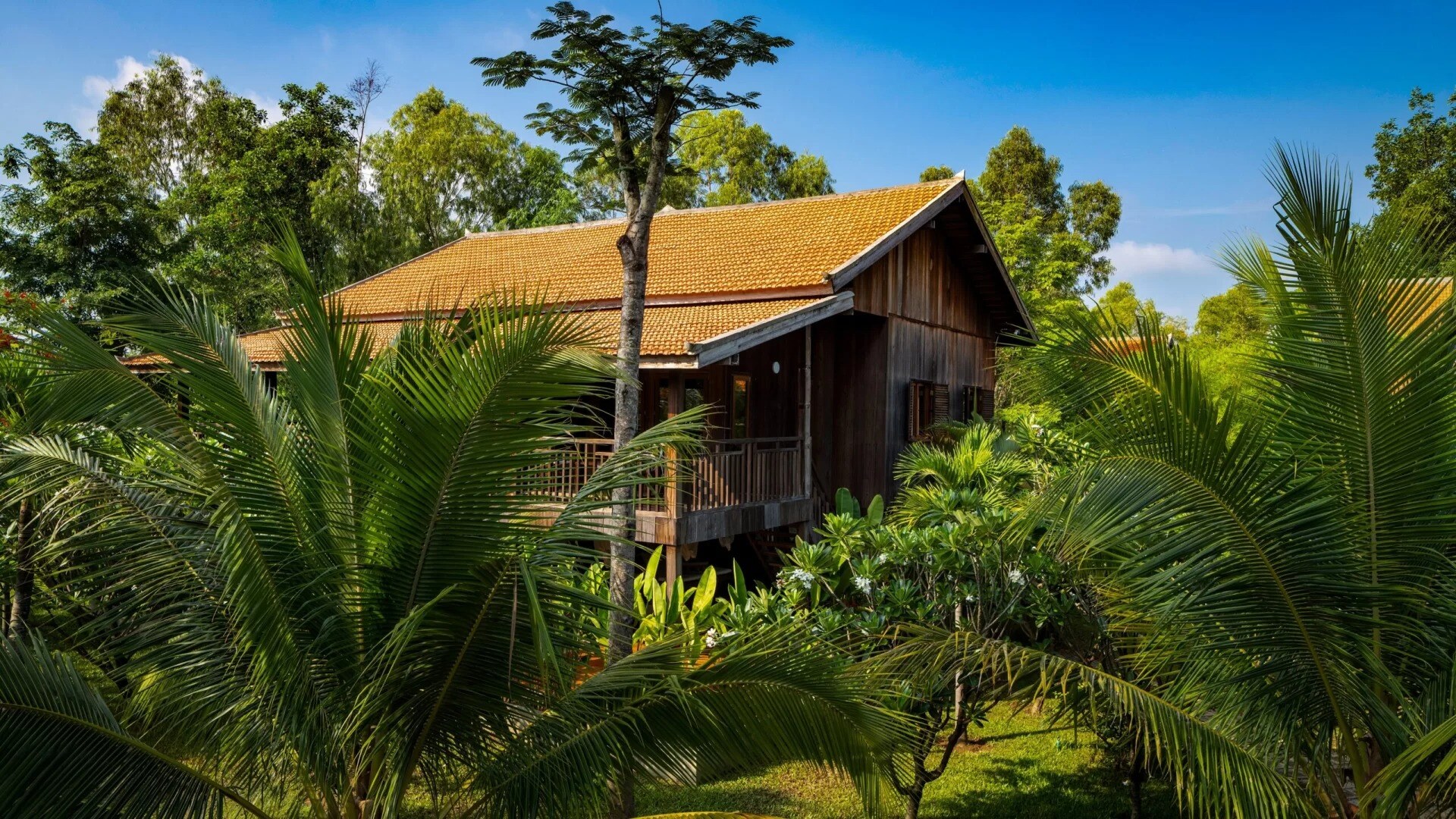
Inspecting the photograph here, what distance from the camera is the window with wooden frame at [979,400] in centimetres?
1817

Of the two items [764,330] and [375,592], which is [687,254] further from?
[375,592]

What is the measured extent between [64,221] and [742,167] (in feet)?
69.2

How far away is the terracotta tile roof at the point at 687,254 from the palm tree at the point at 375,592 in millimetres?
8450

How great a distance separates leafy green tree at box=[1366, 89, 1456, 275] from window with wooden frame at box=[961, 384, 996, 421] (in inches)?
737

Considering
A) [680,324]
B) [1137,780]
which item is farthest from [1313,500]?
[680,324]

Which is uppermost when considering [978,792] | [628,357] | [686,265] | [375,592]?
Result: [686,265]

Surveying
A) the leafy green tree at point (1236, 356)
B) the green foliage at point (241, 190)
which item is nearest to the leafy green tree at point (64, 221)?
the green foliage at point (241, 190)

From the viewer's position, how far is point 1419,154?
31.0 metres

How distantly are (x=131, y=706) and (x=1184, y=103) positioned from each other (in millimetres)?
23046

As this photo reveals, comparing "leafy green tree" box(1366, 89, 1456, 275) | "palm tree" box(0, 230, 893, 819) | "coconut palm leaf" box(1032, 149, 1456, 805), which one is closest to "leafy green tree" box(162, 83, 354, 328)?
"palm tree" box(0, 230, 893, 819)

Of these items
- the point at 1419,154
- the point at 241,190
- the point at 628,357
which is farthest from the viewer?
the point at 1419,154

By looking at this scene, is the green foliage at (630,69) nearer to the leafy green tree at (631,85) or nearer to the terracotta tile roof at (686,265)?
the leafy green tree at (631,85)

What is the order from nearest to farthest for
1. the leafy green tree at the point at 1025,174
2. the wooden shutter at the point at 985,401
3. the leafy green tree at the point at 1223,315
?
the wooden shutter at the point at 985,401 < the leafy green tree at the point at 1223,315 < the leafy green tree at the point at 1025,174

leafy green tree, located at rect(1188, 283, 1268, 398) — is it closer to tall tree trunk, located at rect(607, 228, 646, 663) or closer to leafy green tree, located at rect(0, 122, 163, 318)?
tall tree trunk, located at rect(607, 228, 646, 663)
